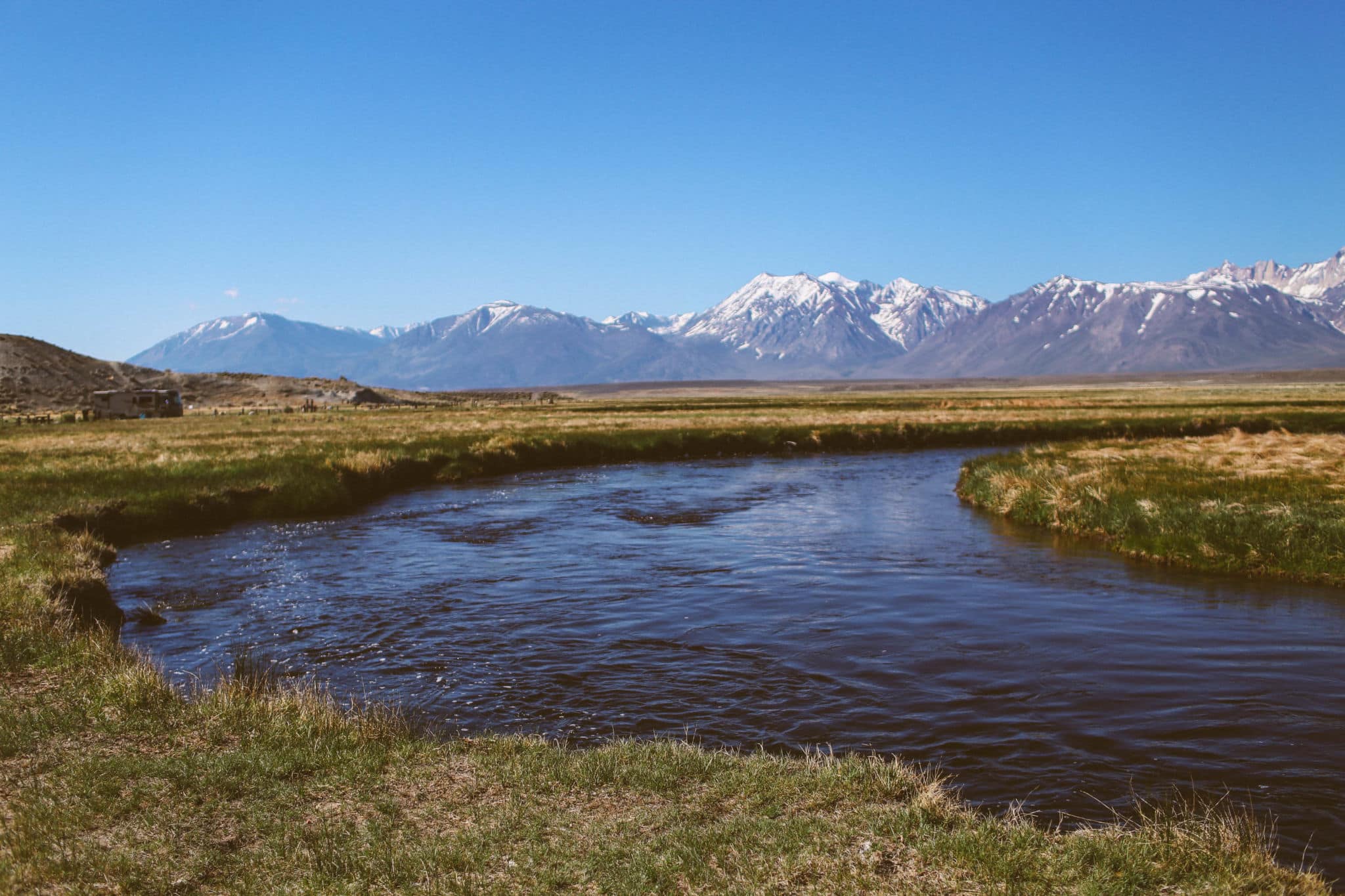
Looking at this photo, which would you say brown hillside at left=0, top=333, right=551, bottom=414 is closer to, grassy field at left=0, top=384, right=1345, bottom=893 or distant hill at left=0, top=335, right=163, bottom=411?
distant hill at left=0, top=335, right=163, bottom=411

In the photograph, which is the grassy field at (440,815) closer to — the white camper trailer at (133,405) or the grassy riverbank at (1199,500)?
the grassy riverbank at (1199,500)

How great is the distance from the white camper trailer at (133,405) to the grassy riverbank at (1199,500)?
267 ft

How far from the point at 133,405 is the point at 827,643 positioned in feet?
304

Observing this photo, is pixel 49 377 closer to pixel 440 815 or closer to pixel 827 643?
pixel 827 643

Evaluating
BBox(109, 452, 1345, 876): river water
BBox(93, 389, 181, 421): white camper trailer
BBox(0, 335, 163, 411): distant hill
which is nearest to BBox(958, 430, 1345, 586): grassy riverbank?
BBox(109, 452, 1345, 876): river water

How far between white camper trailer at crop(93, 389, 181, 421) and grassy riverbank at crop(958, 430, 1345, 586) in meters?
81.5

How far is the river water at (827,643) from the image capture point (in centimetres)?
1037

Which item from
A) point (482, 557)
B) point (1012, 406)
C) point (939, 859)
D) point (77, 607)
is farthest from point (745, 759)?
point (1012, 406)

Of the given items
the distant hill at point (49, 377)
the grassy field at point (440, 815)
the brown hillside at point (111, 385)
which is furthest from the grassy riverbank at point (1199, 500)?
the distant hill at point (49, 377)

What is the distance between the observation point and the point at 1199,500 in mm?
23797

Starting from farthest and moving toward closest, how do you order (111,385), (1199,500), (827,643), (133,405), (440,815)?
1. (111,385)
2. (133,405)
3. (1199,500)
4. (827,643)
5. (440,815)

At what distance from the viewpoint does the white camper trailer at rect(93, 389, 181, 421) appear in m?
87.1

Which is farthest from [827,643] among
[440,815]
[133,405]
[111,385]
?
[111,385]

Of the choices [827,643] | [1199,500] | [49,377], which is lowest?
[827,643]
